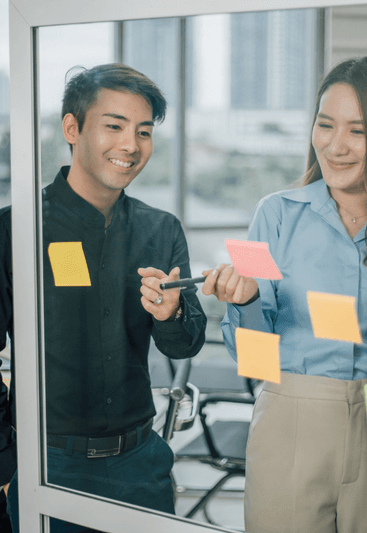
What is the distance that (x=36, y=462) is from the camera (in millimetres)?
1219

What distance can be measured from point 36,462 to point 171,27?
3.55ft

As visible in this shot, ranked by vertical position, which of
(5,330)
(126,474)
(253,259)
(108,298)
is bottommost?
(126,474)

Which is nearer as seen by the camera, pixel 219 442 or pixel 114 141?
pixel 114 141

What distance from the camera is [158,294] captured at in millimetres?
1072

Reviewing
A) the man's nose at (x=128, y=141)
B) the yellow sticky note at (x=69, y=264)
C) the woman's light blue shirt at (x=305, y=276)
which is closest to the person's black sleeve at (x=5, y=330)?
the yellow sticky note at (x=69, y=264)

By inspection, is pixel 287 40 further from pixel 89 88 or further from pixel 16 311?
pixel 16 311

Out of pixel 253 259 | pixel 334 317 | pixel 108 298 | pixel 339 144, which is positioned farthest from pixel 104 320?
pixel 339 144

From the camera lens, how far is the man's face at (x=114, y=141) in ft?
3.43

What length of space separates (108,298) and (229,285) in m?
0.32

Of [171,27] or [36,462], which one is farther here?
[36,462]

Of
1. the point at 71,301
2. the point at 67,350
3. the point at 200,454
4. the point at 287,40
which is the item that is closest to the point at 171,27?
the point at 287,40

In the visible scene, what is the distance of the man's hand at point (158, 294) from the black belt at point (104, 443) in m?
0.28

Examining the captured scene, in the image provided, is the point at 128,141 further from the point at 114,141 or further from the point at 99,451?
the point at 99,451

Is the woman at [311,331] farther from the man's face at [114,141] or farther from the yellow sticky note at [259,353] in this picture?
the man's face at [114,141]
